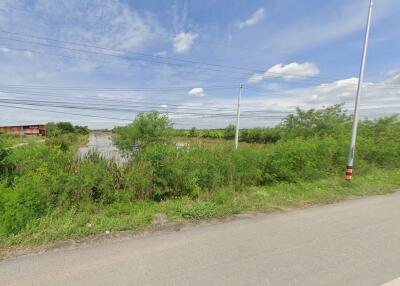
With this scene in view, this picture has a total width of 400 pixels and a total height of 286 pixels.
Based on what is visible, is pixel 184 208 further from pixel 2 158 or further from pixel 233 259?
pixel 2 158

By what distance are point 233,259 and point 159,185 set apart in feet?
10.3

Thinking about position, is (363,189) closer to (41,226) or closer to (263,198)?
(263,198)

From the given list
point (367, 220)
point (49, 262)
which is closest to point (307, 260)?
point (367, 220)

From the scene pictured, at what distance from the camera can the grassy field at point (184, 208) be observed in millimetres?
3594

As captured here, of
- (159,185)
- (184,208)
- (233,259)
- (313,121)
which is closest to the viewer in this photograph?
(233,259)

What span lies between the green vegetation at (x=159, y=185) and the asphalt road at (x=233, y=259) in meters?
0.67

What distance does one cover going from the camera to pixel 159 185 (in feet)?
18.7

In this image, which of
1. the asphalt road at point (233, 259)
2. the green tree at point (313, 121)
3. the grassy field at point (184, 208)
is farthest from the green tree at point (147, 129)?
the asphalt road at point (233, 259)

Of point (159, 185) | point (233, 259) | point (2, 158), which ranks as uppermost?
point (2, 158)

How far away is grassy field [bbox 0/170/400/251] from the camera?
3.59m

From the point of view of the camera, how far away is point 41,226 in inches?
145

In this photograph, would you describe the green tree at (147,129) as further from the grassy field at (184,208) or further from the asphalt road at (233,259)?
the asphalt road at (233,259)

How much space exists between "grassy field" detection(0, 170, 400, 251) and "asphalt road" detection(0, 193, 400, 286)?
48 centimetres

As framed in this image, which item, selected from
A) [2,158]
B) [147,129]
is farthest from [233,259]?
[147,129]
